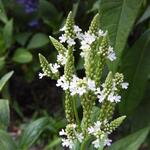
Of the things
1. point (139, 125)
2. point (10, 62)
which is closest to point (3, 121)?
point (139, 125)

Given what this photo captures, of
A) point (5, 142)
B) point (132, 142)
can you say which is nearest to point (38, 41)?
point (5, 142)

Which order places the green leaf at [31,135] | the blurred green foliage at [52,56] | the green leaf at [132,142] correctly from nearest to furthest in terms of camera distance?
A: the green leaf at [132,142] < the blurred green foliage at [52,56] < the green leaf at [31,135]

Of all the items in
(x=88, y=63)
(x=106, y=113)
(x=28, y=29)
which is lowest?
(x=106, y=113)

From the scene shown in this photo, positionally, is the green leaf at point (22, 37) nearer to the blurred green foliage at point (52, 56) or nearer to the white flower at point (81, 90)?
the blurred green foliage at point (52, 56)

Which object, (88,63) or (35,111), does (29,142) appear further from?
(35,111)

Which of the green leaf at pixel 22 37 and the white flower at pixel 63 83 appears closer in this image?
the white flower at pixel 63 83

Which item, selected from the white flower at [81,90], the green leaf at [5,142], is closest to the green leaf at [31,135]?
the green leaf at [5,142]

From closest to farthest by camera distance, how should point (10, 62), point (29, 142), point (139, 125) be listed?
point (29, 142)
point (139, 125)
point (10, 62)

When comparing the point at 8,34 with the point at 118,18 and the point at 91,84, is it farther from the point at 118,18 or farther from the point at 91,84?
the point at 91,84
